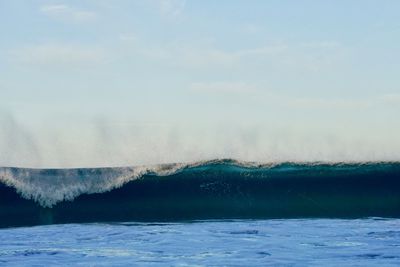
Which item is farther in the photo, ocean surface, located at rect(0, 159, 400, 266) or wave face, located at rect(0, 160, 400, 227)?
wave face, located at rect(0, 160, 400, 227)

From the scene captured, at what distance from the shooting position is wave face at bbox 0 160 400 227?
12758mm

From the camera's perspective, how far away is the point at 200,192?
13.6 meters

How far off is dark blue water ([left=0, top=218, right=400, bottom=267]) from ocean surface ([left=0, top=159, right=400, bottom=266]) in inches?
1.6

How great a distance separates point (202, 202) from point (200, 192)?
0.26 metres

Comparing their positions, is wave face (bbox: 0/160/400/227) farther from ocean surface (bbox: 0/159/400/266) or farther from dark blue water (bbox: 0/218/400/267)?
dark blue water (bbox: 0/218/400/267)

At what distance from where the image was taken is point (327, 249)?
7.41m

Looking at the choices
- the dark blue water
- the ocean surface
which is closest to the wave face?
the ocean surface

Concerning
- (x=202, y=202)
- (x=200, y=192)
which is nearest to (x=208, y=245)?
(x=202, y=202)

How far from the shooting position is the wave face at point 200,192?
41.9ft

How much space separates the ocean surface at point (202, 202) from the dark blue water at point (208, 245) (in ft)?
0.13

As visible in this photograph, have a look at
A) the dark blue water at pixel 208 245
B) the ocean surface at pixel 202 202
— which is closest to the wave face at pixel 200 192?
the ocean surface at pixel 202 202

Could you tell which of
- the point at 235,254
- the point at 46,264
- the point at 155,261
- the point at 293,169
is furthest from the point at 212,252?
the point at 293,169

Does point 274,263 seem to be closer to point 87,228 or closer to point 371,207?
point 87,228

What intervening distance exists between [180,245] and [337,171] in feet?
21.7
